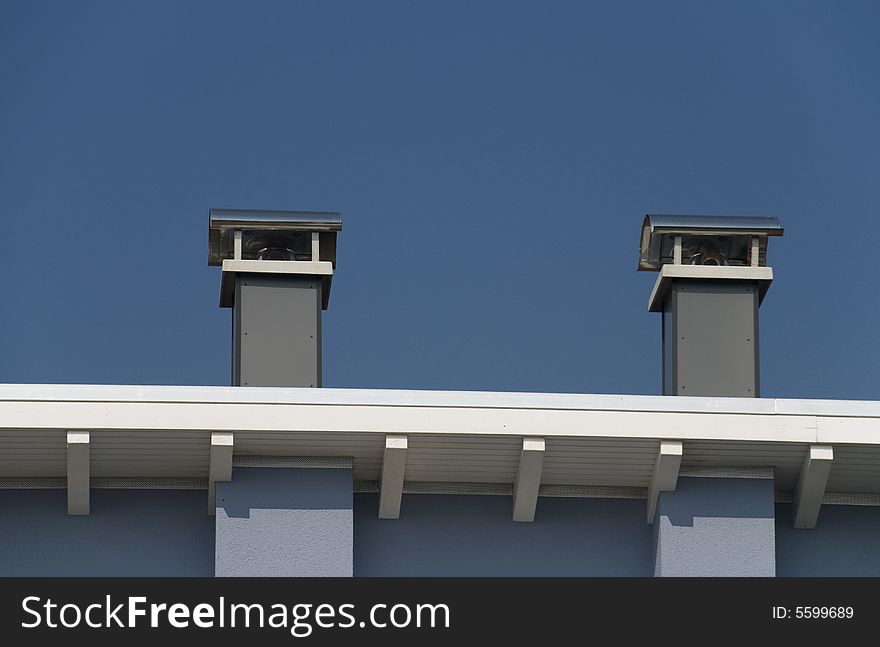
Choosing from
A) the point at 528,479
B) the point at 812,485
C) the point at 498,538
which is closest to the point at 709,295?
Answer: the point at 812,485

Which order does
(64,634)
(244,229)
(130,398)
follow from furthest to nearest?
(244,229) → (130,398) → (64,634)

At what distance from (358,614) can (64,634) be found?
1456 millimetres

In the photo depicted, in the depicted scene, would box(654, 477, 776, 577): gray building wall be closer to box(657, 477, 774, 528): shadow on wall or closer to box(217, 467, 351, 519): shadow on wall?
box(657, 477, 774, 528): shadow on wall

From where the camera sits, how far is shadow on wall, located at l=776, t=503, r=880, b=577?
12.4 metres

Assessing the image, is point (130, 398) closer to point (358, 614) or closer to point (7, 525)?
point (7, 525)

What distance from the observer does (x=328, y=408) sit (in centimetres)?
1177

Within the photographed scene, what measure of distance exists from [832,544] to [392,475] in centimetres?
275

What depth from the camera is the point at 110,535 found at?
39.9 ft

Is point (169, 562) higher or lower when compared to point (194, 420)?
lower

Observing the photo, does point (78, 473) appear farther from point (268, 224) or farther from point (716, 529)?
point (716, 529)

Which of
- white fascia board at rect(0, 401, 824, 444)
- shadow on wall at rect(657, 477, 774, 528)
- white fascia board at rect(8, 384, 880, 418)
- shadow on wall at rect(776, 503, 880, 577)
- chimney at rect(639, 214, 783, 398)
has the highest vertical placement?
chimney at rect(639, 214, 783, 398)

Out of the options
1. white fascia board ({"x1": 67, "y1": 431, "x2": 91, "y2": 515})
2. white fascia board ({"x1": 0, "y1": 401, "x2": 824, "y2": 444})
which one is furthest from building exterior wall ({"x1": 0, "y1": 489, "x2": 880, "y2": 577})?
white fascia board ({"x1": 0, "y1": 401, "x2": 824, "y2": 444})

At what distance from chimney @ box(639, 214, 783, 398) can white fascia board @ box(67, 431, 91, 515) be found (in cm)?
382

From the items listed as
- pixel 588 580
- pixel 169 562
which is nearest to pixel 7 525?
pixel 169 562
